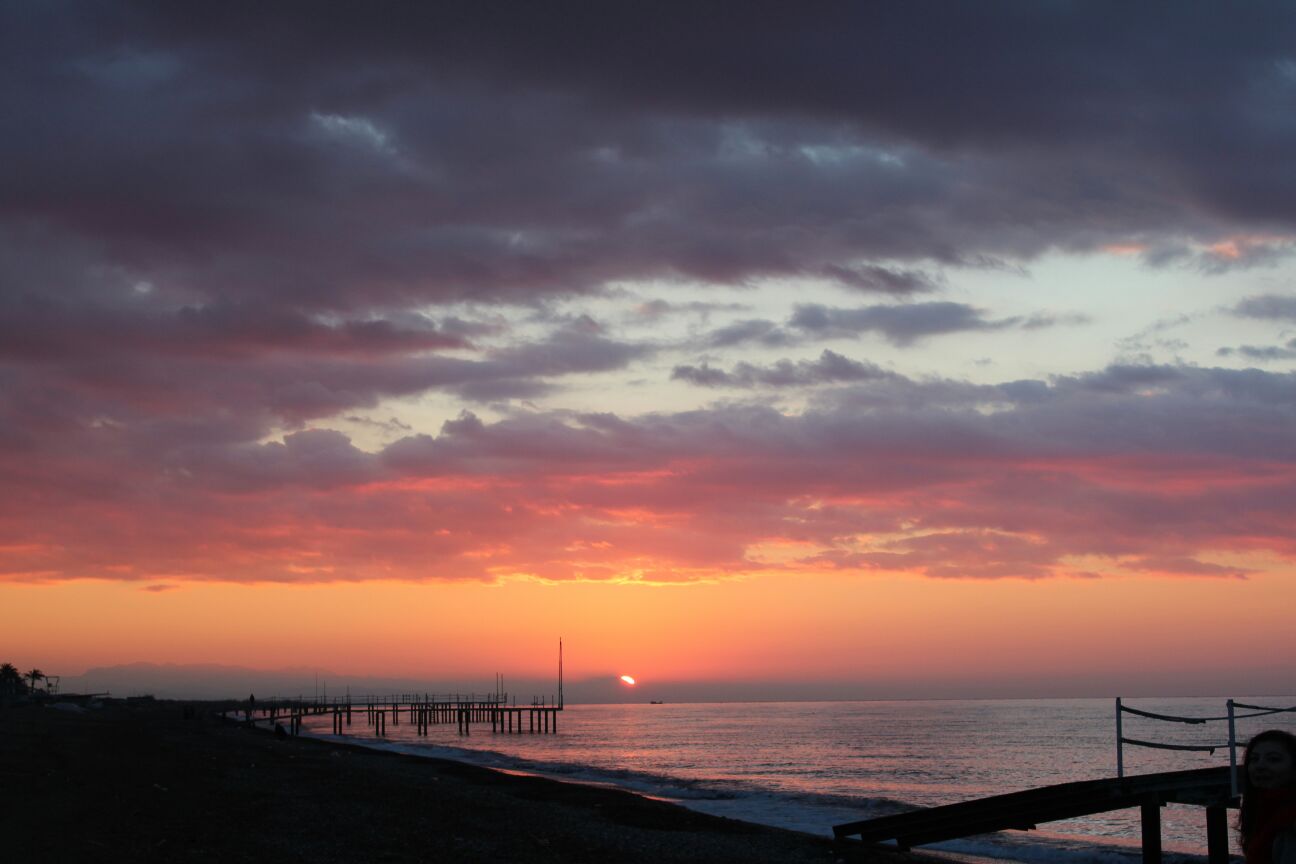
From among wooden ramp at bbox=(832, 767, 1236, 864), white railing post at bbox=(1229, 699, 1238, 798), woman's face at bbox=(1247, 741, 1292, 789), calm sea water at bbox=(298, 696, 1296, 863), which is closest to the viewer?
woman's face at bbox=(1247, 741, 1292, 789)

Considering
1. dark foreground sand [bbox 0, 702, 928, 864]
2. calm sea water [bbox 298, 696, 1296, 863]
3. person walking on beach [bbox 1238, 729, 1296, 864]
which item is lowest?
calm sea water [bbox 298, 696, 1296, 863]

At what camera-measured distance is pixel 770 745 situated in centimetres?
9819

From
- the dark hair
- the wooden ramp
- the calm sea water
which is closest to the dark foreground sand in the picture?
the wooden ramp

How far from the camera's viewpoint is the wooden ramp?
16.8 metres

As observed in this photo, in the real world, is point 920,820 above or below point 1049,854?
above

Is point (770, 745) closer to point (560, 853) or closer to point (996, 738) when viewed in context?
point (996, 738)

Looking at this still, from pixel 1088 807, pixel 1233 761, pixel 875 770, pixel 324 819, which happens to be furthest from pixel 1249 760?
pixel 875 770

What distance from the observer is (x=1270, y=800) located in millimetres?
4656

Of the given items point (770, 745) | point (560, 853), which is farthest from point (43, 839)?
point (770, 745)

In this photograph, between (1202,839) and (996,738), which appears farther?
(996,738)

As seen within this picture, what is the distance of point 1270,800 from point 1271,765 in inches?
5.8

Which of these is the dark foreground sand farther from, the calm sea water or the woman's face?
the woman's face

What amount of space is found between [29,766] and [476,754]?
42817mm

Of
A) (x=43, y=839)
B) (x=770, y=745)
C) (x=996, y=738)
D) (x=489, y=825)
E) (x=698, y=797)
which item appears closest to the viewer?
(x=43, y=839)
